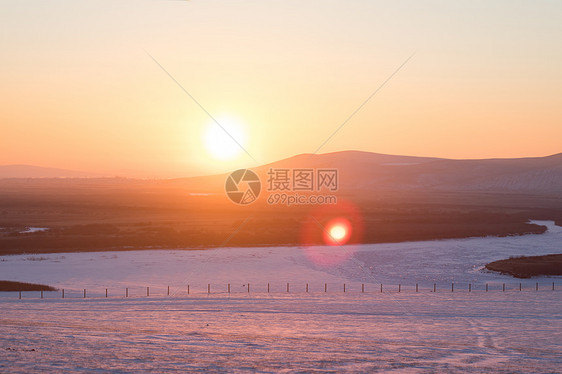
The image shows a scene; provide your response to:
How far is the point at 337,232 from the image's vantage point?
79250 millimetres

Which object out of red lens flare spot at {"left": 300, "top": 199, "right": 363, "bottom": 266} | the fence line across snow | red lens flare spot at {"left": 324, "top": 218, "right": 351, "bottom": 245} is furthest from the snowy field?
red lens flare spot at {"left": 324, "top": 218, "right": 351, "bottom": 245}

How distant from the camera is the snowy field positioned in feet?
62.5

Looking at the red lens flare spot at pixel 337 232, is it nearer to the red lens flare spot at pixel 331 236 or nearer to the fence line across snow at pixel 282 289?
the red lens flare spot at pixel 331 236

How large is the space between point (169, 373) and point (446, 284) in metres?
30.8

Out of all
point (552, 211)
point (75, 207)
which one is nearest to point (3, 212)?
point (75, 207)

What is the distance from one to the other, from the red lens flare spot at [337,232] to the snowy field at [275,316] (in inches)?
460

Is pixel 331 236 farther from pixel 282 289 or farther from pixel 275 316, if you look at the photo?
pixel 275 316

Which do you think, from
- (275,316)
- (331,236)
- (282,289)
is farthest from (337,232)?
(275,316)

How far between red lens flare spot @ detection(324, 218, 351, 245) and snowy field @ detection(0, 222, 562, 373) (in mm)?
11684

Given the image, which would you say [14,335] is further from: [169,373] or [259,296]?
[259,296]

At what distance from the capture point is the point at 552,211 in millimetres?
113188

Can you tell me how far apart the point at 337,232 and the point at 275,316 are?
50.3m

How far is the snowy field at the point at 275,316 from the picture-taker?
62.5 ft

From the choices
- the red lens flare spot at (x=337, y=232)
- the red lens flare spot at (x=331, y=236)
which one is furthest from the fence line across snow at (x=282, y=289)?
the red lens flare spot at (x=337, y=232)
